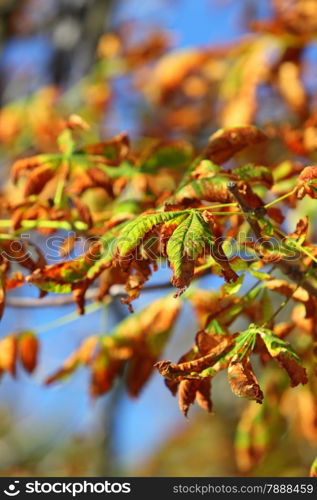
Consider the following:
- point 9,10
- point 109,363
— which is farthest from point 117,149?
point 9,10

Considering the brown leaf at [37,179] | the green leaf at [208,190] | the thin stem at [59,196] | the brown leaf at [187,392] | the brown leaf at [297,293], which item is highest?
the brown leaf at [37,179]

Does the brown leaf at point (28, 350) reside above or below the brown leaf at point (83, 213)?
below

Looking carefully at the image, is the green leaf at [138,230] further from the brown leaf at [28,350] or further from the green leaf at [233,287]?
the brown leaf at [28,350]

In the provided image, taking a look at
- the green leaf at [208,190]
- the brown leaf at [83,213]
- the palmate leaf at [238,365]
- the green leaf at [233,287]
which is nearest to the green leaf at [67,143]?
the brown leaf at [83,213]

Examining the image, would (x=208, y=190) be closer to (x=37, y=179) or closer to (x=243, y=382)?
(x=243, y=382)

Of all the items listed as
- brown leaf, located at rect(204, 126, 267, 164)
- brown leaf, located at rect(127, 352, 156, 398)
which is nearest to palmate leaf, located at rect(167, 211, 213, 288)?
brown leaf, located at rect(204, 126, 267, 164)

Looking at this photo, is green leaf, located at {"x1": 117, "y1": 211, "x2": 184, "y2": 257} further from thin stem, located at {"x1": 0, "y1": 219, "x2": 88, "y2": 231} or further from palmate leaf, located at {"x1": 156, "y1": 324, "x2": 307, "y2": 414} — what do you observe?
thin stem, located at {"x1": 0, "y1": 219, "x2": 88, "y2": 231}
